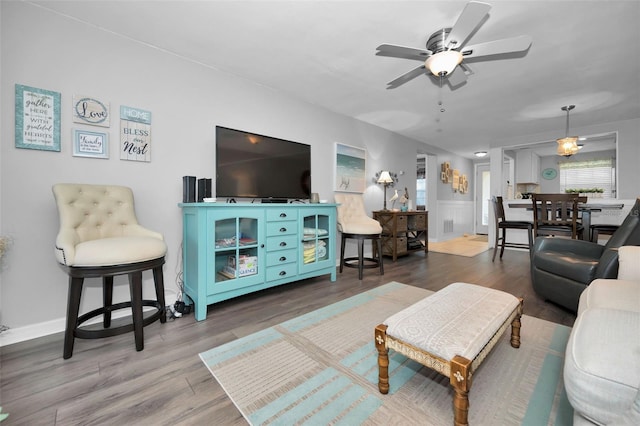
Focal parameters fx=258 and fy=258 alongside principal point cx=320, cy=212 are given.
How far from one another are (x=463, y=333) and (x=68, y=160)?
263 cm

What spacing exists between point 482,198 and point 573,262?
6461 millimetres

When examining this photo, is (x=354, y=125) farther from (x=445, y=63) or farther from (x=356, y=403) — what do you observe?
(x=356, y=403)

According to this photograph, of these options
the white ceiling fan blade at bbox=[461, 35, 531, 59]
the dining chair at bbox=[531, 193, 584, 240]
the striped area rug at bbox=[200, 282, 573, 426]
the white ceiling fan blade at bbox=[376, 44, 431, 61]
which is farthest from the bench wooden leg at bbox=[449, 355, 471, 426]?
the dining chair at bbox=[531, 193, 584, 240]

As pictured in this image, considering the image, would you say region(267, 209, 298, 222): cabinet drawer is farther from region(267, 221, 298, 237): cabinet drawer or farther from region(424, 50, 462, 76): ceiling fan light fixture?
region(424, 50, 462, 76): ceiling fan light fixture

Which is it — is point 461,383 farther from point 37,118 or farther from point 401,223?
point 401,223

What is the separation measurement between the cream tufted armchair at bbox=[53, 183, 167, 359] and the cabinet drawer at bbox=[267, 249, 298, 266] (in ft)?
2.91

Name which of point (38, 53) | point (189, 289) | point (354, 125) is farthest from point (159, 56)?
point (354, 125)

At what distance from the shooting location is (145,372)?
4.45 ft

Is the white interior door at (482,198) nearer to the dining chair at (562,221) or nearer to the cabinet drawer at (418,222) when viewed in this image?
the cabinet drawer at (418,222)

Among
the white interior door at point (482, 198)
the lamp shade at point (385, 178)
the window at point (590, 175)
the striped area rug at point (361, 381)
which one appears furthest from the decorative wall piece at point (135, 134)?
the window at point (590, 175)

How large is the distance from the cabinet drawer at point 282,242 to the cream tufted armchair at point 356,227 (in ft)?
2.68

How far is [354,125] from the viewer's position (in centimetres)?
400

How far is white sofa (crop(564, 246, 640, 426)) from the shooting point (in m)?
0.64

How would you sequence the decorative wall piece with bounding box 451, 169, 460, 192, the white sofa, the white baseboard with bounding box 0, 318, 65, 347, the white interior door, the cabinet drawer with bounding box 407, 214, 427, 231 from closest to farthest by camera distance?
the white sofa
the white baseboard with bounding box 0, 318, 65, 347
the cabinet drawer with bounding box 407, 214, 427, 231
the decorative wall piece with bounding box 451, 169, 460, 192
the white interior door
